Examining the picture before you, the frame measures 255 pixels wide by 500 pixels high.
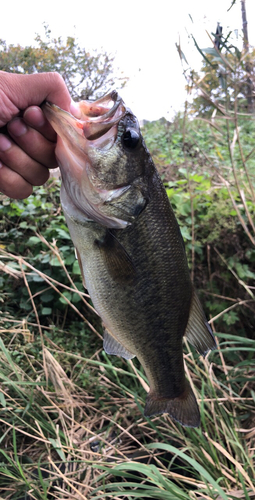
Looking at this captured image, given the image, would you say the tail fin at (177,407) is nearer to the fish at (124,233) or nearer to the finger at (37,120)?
the fish at (124,233)

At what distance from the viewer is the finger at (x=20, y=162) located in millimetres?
1366

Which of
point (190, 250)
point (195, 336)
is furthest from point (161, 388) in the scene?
point (190, 250)

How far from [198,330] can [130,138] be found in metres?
0.74

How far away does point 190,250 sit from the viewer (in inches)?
117

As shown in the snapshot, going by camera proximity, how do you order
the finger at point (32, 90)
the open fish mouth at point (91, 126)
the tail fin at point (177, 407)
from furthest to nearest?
the tail fin at point (177, 407) < the finger at point (32, 90) < the open fish mouth at point (91, 126)

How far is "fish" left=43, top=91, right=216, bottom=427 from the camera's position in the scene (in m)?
1.10

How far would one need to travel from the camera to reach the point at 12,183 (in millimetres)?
1463

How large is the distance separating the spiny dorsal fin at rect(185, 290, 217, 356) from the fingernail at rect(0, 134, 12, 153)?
92cm

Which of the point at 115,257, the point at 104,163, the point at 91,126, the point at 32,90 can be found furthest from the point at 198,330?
the point at 32,90

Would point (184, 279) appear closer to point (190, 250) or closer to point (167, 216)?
point (167, 216)

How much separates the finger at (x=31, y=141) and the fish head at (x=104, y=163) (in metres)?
0.17

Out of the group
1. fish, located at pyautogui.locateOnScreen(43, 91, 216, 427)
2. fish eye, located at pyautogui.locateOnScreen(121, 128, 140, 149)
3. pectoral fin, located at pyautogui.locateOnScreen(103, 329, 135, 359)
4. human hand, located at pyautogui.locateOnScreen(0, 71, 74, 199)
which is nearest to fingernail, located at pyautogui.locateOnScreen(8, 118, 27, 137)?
human hand, located at pyautogui.locateOnScreen(0, 71, 74, 199)

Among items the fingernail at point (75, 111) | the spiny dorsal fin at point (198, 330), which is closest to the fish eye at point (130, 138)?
the fingernail at point (75, 111)

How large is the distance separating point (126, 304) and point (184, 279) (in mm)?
227
